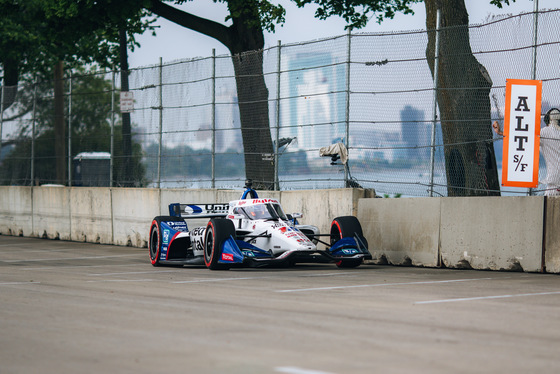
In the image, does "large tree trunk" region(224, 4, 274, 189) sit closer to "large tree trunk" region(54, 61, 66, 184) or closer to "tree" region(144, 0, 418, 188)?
"tree" region(144, 0, 418, 188)

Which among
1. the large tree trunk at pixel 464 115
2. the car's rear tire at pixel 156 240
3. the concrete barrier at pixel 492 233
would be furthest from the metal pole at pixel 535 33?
the car's rear tire at pixel 156 240

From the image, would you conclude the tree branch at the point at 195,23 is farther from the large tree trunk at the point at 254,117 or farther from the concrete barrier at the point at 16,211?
the concrete barrier at the point at 16,211

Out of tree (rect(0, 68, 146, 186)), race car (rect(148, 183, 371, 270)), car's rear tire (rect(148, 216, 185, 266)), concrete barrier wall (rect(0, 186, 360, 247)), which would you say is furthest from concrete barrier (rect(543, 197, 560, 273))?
tree (rect(0, 68, 146, 186))

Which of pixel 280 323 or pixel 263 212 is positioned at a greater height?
pixel 263 212

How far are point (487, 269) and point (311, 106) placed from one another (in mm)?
4912

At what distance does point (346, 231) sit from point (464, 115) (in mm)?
Result: 2781

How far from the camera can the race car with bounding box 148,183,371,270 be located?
14852 millimetres

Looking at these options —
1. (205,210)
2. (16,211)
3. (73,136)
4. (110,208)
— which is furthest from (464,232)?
(16,211)

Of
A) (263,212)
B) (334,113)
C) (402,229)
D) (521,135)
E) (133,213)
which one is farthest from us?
(133,213)

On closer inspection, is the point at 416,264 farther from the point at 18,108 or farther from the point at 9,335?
the point at 18,108

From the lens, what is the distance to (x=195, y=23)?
26.7 metres

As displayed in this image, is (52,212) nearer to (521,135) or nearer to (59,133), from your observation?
(59,133)

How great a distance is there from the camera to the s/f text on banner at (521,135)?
14445mm

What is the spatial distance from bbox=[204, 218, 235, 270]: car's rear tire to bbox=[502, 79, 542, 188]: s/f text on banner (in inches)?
174
